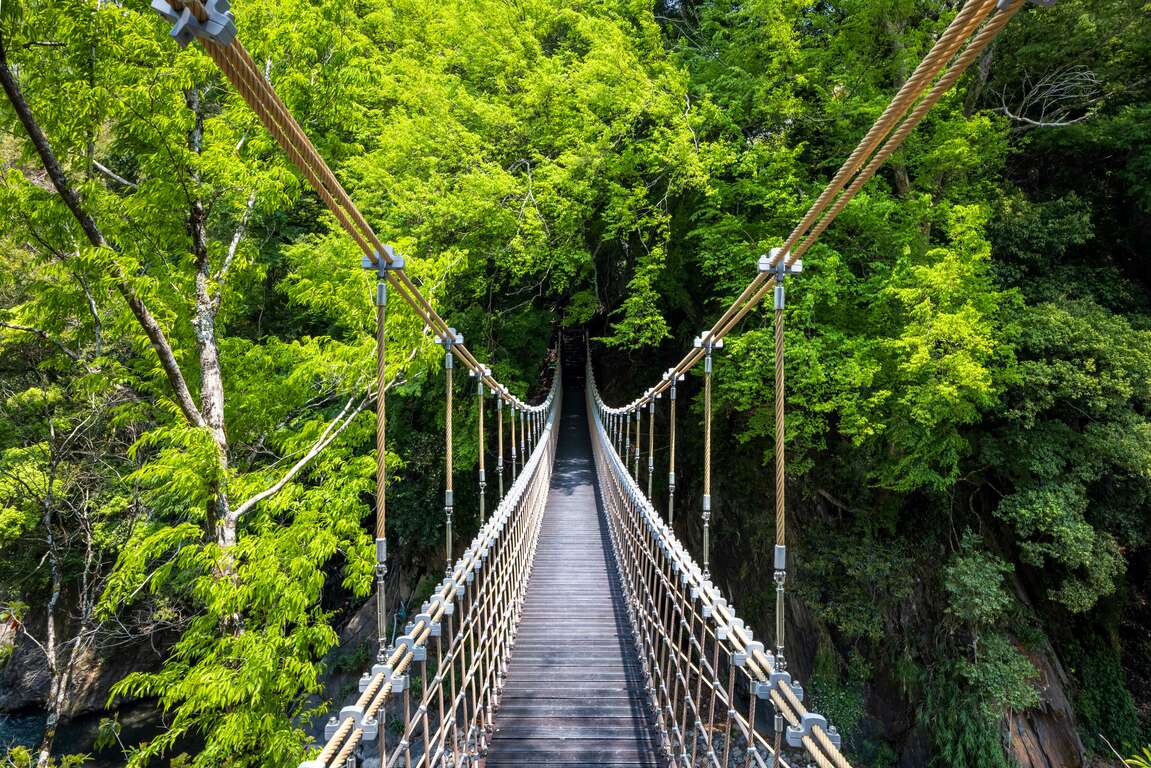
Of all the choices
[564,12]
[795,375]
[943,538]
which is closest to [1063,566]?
[943,538]

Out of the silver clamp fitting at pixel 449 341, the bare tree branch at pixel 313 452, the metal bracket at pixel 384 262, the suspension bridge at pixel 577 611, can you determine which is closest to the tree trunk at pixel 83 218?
the bare tree branch at pixel 313 452

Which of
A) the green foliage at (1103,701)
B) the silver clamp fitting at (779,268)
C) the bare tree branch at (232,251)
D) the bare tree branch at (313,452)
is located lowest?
the green foliage at (1103,701)

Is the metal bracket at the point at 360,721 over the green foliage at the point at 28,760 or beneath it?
over

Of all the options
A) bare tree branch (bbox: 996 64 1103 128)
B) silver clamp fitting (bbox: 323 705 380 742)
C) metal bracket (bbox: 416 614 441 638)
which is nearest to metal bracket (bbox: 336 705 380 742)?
silver clamp fitting (bbox: 323 705 380 742)

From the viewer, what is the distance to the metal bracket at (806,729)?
1.35m

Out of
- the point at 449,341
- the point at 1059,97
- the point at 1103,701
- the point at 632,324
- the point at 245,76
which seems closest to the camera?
the point at 245,76

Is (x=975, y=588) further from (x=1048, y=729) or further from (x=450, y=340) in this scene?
(x=450, y=340)

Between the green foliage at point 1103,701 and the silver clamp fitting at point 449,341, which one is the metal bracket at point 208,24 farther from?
the green foliage at point 1103,701

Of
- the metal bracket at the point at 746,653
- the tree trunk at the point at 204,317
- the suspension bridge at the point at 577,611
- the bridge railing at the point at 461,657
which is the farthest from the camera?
the tree trunk at the point at 204,317

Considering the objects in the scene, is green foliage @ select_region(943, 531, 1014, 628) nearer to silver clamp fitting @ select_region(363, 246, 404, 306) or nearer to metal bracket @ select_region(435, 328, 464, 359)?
metal bracket @ select_region(435, 328, 464, 359)

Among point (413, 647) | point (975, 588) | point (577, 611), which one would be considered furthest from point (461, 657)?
point (975, 588)

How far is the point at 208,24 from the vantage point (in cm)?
82

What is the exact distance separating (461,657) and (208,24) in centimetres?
226

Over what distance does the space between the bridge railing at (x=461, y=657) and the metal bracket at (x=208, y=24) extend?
1.23 meters
